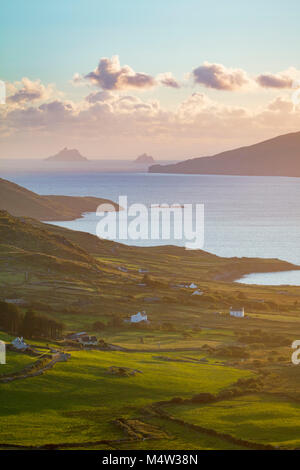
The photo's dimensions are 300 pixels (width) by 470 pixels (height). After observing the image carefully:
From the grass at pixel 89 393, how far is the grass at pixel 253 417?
3986 mm

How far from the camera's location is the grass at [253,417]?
43.8 meters

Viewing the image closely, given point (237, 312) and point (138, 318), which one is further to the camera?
point (237, 312)

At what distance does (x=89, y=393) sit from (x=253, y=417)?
1450cm

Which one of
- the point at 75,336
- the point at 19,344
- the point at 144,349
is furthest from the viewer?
the point at 75,336

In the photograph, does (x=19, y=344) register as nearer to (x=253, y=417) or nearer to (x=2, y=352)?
(x=2, y=352)

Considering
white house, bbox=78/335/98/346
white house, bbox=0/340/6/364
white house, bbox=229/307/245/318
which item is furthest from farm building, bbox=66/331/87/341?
white house, bbox=229/307/245/318

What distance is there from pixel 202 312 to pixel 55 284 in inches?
1326

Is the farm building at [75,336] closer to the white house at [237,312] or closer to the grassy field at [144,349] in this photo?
the grassy field at [144,349]

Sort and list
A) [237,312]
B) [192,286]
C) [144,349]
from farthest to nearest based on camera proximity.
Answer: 1. [192,286]
2. [237,312]
3. [144,349]

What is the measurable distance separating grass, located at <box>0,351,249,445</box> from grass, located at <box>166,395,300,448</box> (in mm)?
3986

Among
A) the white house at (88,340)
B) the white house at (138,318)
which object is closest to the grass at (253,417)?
the white house at (88,340)

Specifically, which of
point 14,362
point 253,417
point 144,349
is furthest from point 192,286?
point 253,417

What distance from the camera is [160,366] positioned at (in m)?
65.2

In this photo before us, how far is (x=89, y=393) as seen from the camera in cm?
5303
